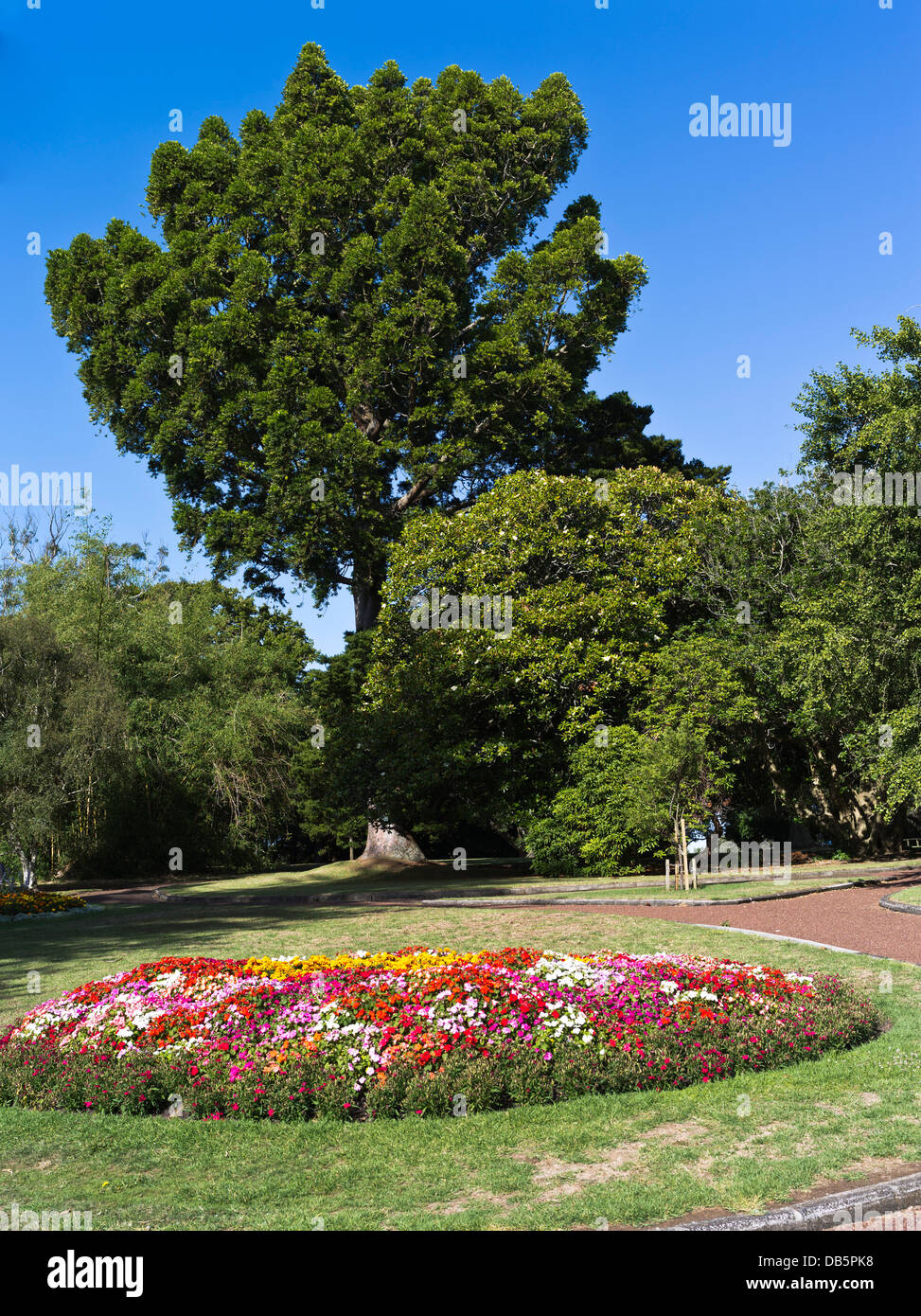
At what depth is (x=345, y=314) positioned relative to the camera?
27734mm

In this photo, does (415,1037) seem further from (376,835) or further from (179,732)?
(179,732)

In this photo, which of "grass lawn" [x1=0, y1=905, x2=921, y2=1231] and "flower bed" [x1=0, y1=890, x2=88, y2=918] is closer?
"grass lawn" [x1=0, y1=905, x2=921, y2=1231]

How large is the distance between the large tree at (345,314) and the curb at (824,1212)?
22358mm

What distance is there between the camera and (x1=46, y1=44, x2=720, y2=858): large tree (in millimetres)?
26438

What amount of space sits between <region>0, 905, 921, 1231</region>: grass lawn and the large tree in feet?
67.8

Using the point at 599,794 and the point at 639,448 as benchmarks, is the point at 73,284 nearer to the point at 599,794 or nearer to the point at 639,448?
the point at 639,448

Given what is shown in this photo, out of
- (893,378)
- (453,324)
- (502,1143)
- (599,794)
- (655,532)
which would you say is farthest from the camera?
(453,324)

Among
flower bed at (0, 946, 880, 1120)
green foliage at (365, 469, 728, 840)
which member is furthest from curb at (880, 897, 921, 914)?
green foliage at (365, 469, 728, 840)

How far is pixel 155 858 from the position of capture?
32562mm

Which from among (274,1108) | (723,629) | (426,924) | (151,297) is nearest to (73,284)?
(151,297)

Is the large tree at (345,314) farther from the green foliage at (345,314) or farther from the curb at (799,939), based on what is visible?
the curb at (799,939)

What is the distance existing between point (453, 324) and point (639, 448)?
7.27m

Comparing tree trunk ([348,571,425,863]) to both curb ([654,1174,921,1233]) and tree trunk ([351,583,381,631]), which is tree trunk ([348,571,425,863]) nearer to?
tree trunk ([351,583,381,631])

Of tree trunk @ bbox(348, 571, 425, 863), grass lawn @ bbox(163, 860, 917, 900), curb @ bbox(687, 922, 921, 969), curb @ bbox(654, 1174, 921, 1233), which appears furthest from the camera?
tree trunk @ bbox(348, 571, 425, 863)
